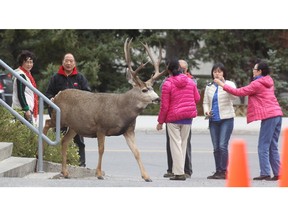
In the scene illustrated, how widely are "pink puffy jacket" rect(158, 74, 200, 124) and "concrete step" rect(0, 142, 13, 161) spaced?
180cm

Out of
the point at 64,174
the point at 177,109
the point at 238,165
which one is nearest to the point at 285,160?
the point at 238,165

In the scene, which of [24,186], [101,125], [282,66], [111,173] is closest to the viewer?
[24,186]

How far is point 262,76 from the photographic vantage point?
10938 millimetres

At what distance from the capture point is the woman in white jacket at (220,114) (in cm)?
1096

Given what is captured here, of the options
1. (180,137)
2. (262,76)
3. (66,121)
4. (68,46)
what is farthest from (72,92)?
(68,46)

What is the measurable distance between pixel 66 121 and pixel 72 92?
338 millimetres

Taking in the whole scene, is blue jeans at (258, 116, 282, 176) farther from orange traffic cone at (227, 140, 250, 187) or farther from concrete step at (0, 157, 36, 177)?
orange traffic cone at (227, 140, 250, 187)

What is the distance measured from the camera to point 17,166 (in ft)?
33.6

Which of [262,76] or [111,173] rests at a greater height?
[262,76]

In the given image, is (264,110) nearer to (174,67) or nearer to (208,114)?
(208,114)

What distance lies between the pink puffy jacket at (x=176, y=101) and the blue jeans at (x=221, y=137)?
1.67 ft

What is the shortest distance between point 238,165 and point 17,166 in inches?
130

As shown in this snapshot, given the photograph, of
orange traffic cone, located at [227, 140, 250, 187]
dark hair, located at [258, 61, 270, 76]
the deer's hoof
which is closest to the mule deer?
the deer's hoof

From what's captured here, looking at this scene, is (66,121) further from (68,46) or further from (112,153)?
(68,46)
